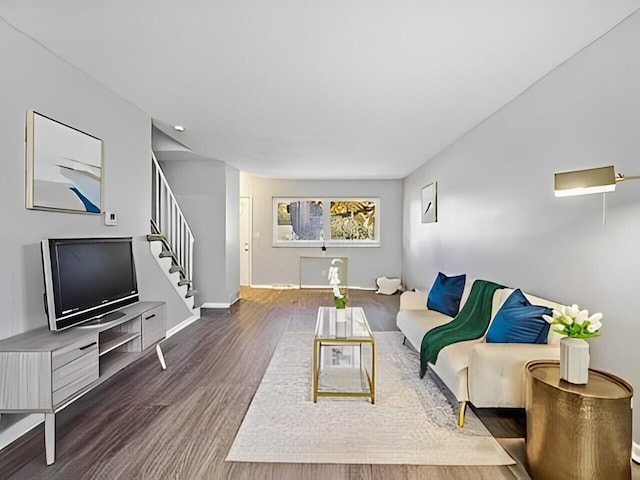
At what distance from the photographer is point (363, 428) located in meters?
2.64

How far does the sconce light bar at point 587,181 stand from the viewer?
201cm

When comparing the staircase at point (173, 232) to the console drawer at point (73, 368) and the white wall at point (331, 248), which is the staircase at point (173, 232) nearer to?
the console drawer at point (73, 368)

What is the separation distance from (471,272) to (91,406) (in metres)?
4.00

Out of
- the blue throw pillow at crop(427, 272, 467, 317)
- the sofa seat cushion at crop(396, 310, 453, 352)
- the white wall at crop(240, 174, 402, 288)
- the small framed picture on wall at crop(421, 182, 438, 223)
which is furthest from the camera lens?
the white wall at crop(240, 174, 402, 288)

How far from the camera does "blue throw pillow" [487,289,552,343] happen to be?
2.67 metres

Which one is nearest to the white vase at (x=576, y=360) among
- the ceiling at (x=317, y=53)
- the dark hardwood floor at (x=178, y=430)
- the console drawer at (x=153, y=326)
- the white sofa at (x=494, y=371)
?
the white sofa at (x=494, y=371)

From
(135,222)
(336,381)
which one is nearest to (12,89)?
(135,222)

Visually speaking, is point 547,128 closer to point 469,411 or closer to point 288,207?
point 469,411

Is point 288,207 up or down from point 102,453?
up

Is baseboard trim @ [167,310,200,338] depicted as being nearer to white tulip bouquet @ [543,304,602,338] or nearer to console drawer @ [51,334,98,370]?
console drawer @ [51,334,98,370]

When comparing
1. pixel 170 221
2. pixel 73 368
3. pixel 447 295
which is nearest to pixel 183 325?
pixel 170 221

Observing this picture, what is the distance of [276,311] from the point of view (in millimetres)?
6602

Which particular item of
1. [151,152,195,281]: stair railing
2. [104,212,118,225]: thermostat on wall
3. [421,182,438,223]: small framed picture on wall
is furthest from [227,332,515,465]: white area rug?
[421,182,438,223]: small framed picture on wall

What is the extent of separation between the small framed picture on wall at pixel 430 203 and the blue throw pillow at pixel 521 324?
3518 mm
